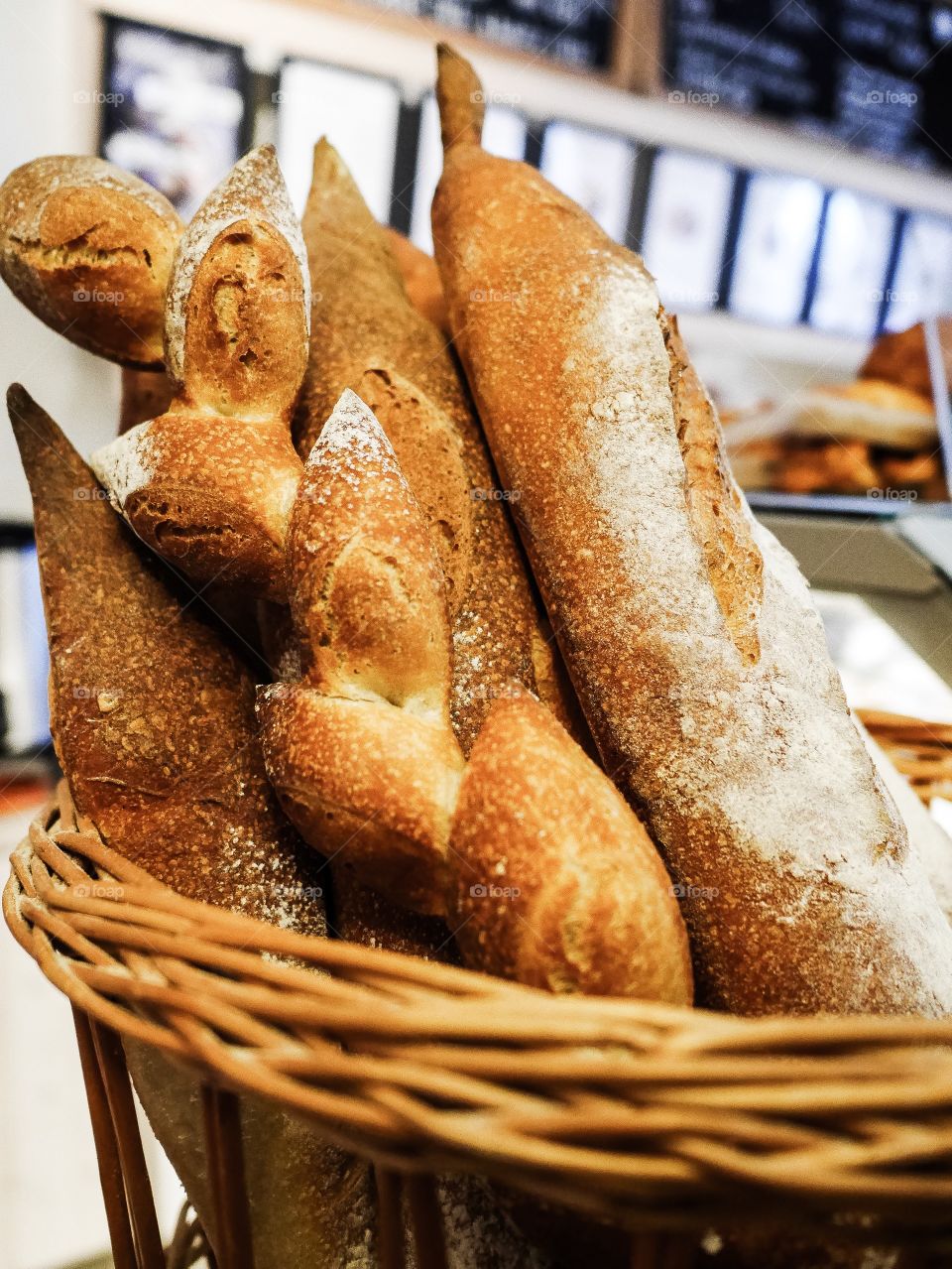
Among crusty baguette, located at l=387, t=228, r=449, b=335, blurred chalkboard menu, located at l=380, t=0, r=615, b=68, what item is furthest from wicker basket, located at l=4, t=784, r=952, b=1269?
blurred chalkboard menu, located at l=380, t=0, r=615, b=68

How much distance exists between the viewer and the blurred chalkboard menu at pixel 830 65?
298 centimetres

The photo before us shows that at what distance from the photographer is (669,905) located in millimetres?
689

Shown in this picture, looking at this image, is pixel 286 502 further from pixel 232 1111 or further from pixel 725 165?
pixel 725 165

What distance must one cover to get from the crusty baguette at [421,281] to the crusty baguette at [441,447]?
2.2 inches

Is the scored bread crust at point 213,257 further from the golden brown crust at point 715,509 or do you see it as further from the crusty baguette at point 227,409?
the golden brown crust at point 715,509

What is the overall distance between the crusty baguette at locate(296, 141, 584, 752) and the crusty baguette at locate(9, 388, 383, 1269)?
0.20 metres

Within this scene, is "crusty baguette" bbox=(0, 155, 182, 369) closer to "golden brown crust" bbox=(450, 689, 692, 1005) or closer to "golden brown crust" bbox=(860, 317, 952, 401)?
"golden brown crust" bbox=(450, 689, 692, 1005)

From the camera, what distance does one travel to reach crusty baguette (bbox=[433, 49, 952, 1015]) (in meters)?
0.79

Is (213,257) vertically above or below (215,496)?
above

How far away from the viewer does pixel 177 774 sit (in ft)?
2.89

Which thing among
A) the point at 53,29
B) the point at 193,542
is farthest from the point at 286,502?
the point at 53,29

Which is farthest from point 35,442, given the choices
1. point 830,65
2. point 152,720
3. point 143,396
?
point 830,65

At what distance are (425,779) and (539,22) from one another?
2.72m

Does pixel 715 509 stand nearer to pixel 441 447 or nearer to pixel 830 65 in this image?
pixel 441 447
